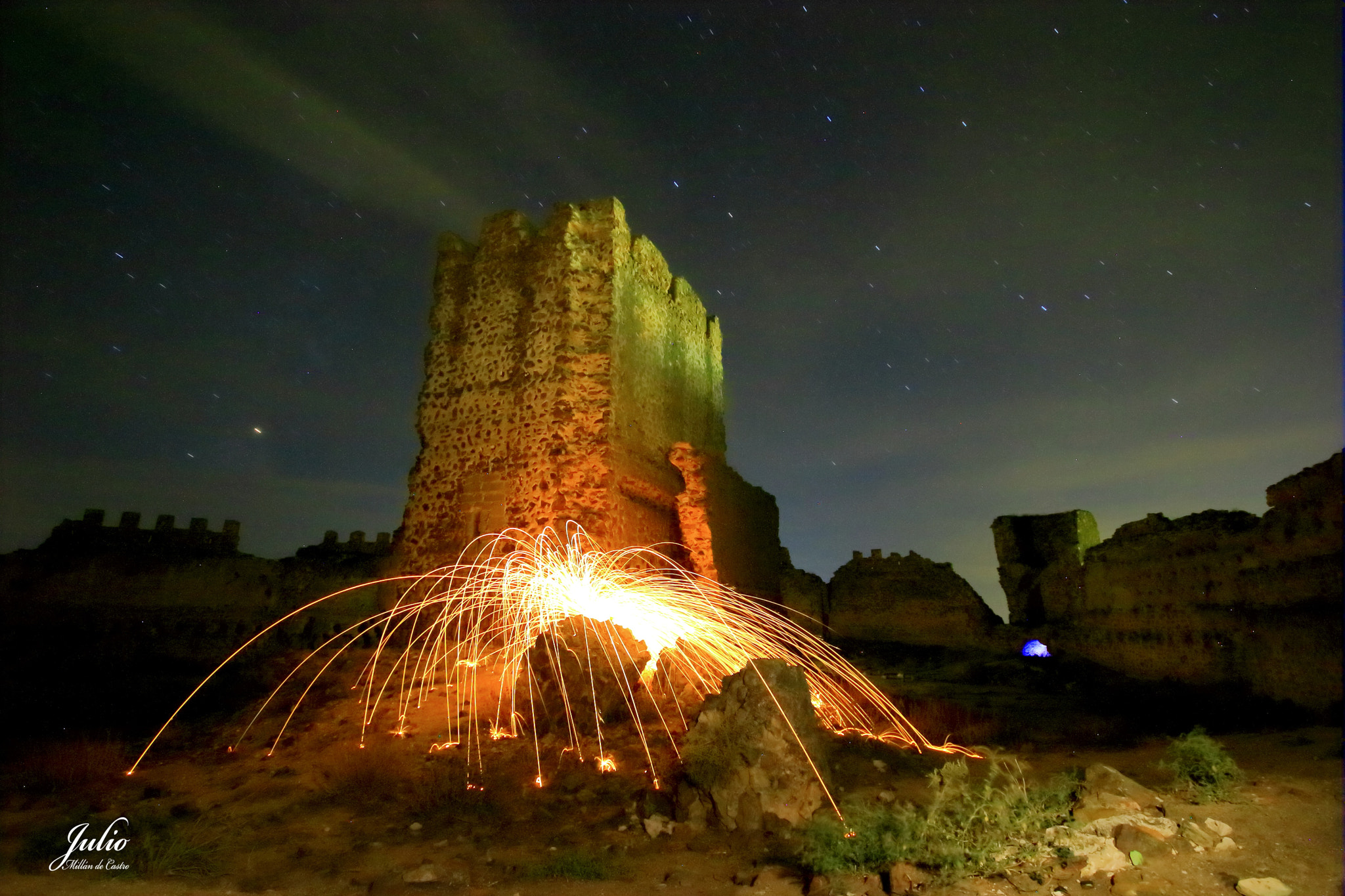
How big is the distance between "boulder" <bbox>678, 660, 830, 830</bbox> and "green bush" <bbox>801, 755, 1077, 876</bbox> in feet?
1.18

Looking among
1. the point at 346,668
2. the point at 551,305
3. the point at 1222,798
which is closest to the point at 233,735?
the point at 346,668

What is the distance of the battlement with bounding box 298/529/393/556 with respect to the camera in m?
24.3

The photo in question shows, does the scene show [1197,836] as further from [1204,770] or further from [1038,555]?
[1038,555]

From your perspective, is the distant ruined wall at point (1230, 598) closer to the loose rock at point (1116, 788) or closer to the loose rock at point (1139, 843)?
the loose rock at point (1116, 788)

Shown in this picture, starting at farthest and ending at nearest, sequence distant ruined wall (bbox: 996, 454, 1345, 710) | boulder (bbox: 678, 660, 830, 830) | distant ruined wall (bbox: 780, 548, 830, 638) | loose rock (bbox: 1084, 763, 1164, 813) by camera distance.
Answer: distant ruined wall (bbox: 780, 548, 830, 638)
distant ruined wall (bbox: 996, 454, 1345, 710)
boulder (bbox: 678, 660, 830, 830)
loose rock (bbox: 1084, 763, 1164, 813)

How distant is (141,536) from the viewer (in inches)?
848

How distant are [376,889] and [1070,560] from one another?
1965cm

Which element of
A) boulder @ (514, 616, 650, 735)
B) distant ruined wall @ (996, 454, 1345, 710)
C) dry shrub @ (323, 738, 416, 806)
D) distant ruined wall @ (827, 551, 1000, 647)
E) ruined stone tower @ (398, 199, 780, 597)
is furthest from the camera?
distant ruined wall @ (827, 551, 1000, 647)

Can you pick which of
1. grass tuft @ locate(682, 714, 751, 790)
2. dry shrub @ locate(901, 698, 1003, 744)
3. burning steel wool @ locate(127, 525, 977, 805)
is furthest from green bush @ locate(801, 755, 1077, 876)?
dry shrub @ locate(901, 698, 1003, 744)

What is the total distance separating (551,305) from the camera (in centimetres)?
1128

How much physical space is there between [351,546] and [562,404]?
17432mm

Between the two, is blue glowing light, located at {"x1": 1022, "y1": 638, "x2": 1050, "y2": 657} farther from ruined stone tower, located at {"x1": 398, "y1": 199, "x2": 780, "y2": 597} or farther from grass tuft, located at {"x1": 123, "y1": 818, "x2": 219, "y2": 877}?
grass tuft, located at {"x1": 123, "y1": 818, "x2": 219, "y2": 877}

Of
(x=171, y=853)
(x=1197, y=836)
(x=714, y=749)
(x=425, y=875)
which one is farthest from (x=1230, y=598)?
(x=171, y=853)

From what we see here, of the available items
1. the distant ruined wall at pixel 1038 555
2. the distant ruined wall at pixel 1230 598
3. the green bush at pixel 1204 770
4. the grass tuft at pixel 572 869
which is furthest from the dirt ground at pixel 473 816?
the distant ruined wall at pixel 1038 555
